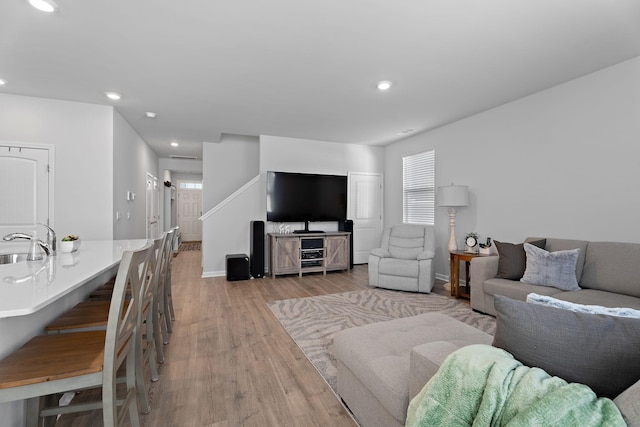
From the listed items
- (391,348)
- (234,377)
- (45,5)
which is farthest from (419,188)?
(45,5)

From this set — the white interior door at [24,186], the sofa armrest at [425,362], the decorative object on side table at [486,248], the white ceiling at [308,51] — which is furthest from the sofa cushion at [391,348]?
the white interior door at [24,186]

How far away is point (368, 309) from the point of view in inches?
144

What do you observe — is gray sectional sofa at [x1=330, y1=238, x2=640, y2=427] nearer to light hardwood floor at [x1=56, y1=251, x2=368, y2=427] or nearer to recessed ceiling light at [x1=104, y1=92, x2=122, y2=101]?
light hardwood floor at [x1=56, y1=251, x2=368, y2=427]

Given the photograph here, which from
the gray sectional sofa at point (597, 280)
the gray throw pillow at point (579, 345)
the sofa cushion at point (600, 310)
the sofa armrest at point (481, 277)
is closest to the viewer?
the gray throw pillow at point (579, 345)

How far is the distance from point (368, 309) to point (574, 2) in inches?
128

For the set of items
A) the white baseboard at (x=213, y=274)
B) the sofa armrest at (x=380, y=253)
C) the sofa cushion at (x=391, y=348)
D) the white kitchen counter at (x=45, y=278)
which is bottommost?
the white baseboard at (x=213, y=274)

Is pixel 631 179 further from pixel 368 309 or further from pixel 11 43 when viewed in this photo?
pixel 11 43

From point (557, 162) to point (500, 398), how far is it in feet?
12.1

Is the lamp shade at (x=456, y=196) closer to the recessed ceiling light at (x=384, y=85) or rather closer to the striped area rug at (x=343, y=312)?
the striped area rug at (x=343, y=312)

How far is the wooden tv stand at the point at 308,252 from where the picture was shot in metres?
5.39

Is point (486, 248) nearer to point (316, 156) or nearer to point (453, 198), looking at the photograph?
point (453, 198)

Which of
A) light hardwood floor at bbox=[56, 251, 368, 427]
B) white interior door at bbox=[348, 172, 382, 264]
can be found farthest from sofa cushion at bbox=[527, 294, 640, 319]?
white interior door at bbox=[348, 172, 382, 264]

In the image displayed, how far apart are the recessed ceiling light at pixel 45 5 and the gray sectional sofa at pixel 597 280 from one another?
14.4 ft

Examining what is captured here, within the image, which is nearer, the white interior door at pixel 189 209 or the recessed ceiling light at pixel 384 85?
the recessed ceiling light at pixel 384 85
